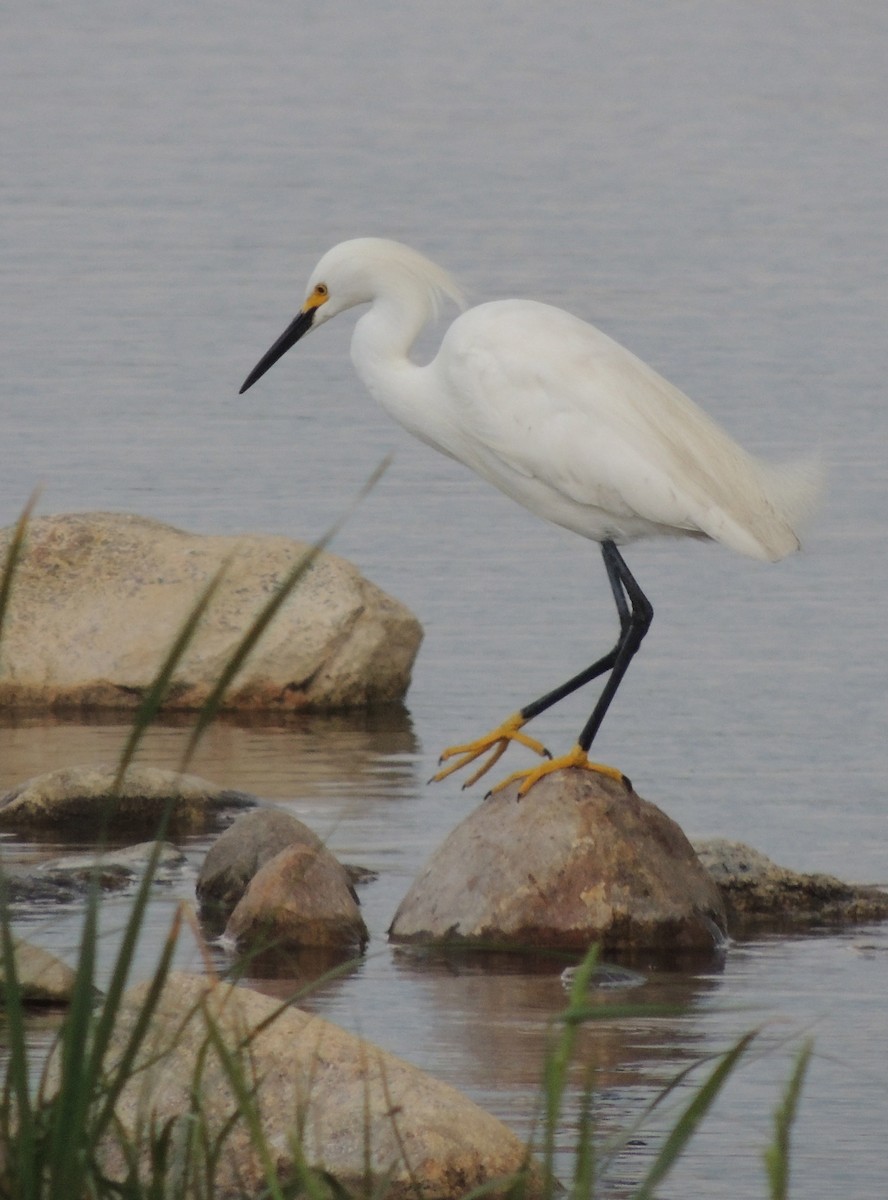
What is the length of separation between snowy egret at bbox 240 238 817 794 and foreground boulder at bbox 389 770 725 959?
157 mm

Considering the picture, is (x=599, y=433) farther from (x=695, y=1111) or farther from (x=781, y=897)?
(x=695, y=1111)

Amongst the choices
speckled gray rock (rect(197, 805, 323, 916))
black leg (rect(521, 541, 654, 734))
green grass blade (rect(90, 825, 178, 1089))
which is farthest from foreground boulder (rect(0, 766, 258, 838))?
green grass blade (rect(90, 825, 178, 1089))

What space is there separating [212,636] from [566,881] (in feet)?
12.4

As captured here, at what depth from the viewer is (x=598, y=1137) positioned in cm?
648

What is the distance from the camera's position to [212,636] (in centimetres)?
1184

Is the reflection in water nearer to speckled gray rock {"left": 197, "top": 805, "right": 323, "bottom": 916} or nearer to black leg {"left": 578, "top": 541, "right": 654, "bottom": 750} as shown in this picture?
speckled gray rock {"left": 197, "top": 805, "right": 323, "bottom": 916}

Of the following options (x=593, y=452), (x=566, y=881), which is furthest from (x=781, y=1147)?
(x=593, y=452)

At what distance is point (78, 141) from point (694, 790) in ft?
76.9

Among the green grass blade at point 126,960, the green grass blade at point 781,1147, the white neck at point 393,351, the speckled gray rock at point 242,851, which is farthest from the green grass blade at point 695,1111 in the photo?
the white neck at point 393,351

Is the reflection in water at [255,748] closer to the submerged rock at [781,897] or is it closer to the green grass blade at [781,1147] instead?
the submerged rock at [781,897]

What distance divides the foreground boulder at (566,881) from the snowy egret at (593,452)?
157 millimetres

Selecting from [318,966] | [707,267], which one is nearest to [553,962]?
[318,966]

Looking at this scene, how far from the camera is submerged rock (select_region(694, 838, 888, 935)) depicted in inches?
348

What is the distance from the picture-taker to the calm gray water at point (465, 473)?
7.93m
